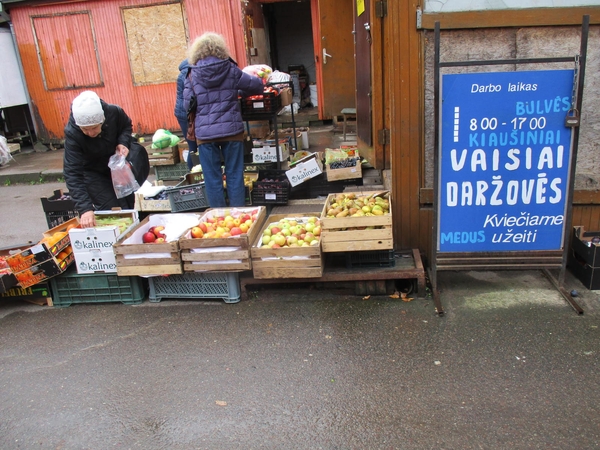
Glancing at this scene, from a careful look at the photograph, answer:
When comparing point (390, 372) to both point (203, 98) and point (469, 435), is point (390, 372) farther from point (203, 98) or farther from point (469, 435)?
point (203, 98)

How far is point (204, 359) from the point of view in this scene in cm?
413

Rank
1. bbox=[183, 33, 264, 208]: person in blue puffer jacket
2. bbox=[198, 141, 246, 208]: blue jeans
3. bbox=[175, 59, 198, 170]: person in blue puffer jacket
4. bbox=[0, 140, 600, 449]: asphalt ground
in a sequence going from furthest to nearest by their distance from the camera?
bbox=[175, 59, 198, 170]: person in blue puffer jacket < bbox=[198, 141, 246, 208]: blue jeans < bbox=[183, 33, 264, 208]: person in blue puffer jacket < bbox=[0, 140, 600, 449]: asphalt ground

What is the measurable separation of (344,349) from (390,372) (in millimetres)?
453

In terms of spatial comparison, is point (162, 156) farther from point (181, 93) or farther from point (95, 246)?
point (95, 246)

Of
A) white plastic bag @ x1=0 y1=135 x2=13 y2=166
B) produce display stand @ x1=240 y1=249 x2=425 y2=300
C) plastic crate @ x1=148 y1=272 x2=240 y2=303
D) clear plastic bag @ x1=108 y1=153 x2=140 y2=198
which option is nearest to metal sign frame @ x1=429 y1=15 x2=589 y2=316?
produce display stand @ x1=240 y1=249 x2=425 y2=300

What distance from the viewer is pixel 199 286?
4.98 meters

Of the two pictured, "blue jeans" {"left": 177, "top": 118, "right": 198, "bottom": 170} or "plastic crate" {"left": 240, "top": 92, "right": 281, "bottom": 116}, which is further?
"plastic crate" {"left": 240, "top": 92, "right": 281, "bottom": 116}

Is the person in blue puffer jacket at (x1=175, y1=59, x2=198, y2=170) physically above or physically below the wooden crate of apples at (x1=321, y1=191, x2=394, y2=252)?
above

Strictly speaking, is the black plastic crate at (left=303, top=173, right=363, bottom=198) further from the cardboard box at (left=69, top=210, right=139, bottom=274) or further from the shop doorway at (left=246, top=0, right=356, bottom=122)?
the shop doorway at (left=246, top=0, right=356, bottom=122)

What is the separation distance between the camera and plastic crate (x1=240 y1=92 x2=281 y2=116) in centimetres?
730

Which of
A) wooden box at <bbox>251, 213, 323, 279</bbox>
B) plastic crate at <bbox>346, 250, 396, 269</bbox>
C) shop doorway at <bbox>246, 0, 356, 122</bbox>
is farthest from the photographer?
shop doorway at <bbox>246, 0, 356, 122</bbox>

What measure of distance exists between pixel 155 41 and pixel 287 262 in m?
8.69

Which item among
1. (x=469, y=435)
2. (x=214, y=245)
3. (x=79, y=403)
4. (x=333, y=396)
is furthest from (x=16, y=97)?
(x=469, y=435)

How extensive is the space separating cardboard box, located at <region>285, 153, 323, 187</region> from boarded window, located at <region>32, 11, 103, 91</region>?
7.25 metres
